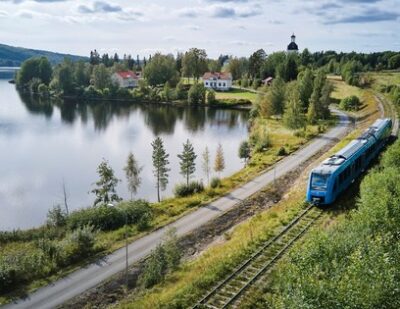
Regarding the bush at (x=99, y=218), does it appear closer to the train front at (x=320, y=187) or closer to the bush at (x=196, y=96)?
the train front at (x=320, y=187)

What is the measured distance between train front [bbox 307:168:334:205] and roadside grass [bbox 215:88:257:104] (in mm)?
94555

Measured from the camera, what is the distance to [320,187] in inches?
1259

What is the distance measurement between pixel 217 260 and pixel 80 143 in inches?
2221

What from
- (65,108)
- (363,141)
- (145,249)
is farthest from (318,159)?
(65,108)

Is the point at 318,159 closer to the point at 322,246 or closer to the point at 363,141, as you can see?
the point at 363,141

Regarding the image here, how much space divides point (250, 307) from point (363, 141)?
981 inches

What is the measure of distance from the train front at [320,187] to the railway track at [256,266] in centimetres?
88

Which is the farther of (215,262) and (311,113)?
(311,113)

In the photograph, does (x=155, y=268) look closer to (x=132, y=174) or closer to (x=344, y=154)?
(x=344, y=154)

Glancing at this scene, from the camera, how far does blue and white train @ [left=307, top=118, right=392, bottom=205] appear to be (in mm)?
31703

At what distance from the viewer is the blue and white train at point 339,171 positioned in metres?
31.7

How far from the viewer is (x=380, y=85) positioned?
113 m

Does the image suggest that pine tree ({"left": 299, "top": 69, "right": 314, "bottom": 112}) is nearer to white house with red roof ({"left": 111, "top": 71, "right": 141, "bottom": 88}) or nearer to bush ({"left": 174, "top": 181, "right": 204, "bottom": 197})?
bush ({"left": 174, "top": 181, "right": 204, "bottom": 197})

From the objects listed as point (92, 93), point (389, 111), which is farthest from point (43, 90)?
point (389, 111)
